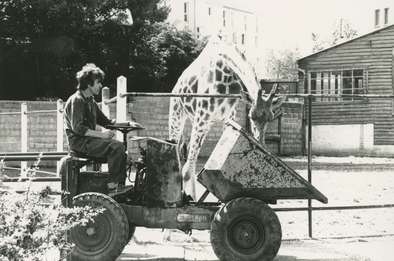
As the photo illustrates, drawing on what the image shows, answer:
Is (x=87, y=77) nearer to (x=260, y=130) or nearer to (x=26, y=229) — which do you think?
(x=260, y=130)

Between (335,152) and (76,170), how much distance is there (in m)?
24.3

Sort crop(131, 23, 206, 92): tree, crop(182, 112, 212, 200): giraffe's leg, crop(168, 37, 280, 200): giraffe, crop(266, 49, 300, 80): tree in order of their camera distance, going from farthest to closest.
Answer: crop(266, 49, 300, 80): tree, crop(131, 23, 206, 92): tree, crop(168, 37, 280, 200): giraffe, crop(182, 112, 212, 200): giraffe's leg

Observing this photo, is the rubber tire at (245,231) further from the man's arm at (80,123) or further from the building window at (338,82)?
the building window at (338,82)

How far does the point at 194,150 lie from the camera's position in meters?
9.80

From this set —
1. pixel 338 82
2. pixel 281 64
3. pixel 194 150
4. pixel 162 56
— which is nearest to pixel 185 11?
pixel 281 64

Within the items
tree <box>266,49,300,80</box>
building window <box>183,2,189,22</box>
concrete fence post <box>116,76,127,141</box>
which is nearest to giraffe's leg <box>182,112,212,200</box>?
concrete fence post <box>116,76,127,141</box>

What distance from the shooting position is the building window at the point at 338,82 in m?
30.7

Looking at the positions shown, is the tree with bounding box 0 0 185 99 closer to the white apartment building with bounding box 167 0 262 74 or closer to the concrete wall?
the concrete wall

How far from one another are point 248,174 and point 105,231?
1.55 m

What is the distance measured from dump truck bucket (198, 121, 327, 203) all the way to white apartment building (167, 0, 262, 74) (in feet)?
134

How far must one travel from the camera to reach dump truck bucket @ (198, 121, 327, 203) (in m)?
6.35

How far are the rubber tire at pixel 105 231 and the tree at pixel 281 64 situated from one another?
2487 inches

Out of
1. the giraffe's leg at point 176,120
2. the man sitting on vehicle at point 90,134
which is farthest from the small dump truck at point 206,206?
the giraffe's leg at point 176,120

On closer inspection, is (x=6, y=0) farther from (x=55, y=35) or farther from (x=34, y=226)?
(x=34, y=226)
